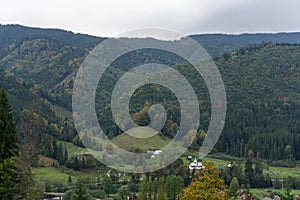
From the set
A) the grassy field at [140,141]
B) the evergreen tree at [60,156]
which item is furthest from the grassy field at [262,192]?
the evergreen tree at [60,156]

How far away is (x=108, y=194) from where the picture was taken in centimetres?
5591

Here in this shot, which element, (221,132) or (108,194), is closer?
(108,194)

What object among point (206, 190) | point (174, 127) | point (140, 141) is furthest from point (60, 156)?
point (206, 190)

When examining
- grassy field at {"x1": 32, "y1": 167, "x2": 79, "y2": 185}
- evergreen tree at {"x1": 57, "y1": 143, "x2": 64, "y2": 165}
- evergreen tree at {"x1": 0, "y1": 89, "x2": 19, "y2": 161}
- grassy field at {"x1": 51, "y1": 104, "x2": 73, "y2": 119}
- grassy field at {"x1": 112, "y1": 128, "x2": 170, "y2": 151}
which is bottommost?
grassy field at {"x1": 32, "y1": 167, "x2": 79, "y2": 185}

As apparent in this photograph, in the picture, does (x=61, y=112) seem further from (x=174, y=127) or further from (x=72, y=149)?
(x=174, y=127)

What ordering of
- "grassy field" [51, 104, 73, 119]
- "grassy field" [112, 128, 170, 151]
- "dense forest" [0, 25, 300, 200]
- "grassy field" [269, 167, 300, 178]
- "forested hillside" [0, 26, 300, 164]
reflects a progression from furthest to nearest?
"grassy field" [51, 104, 73, 119], "forested hillside" [0, 26, 300, 164], "grassy field" [112, 128, 170, 151], "grassy field" [269, 167, 300, 178], "dense forest" [0, 25, 300, 200]

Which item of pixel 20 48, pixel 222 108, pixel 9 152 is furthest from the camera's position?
pixel 20 48

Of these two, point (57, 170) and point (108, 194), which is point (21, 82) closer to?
point (57, 170)

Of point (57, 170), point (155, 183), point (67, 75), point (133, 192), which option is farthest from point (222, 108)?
point (67, 75)

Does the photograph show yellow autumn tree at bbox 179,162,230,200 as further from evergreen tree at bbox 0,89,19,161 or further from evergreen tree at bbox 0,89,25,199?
evergreen tree at bbox 0,89,19,161

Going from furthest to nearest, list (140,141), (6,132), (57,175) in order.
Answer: (140,141) < (57,175) < (6,132)

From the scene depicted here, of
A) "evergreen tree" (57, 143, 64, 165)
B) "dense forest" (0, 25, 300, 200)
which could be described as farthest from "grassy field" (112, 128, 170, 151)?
"evergreen tree" (57, 143, 64, 165)

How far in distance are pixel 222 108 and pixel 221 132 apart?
778 centimetres

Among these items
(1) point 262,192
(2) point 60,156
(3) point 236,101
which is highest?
(3) point 236,101
